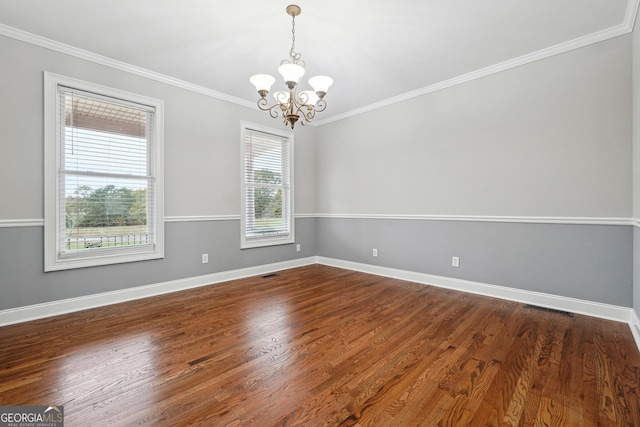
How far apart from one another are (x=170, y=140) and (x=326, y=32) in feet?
7.44

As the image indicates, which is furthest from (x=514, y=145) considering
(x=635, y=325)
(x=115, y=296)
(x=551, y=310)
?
(x=115, y=296)

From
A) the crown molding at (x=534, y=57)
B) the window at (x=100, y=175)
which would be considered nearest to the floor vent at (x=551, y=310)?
the crown molding at (x=534, y=57)

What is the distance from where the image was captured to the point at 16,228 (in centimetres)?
260

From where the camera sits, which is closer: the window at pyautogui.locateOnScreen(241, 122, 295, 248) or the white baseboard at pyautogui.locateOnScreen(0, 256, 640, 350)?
the white baseboard at pyautogui.locateOnScreen(0, 256, 640, 350)

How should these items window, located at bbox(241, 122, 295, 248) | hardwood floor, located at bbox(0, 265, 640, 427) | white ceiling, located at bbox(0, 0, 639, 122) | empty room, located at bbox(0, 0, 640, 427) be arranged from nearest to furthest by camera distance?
hardwood floor, located at bbox(0, 265, 640, 427) < empty room, located at bbox(0, 0, 640, 427) < white ceiling, located at bbox(0, 0, 639, 122) < window, located at bbox(241, 122, 295, 248)

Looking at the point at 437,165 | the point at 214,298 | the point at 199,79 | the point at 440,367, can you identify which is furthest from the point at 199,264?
the point at 437,165

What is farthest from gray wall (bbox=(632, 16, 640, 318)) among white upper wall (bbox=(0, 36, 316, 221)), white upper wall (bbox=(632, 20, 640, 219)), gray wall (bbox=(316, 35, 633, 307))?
white upper wall (bbox=(0, 36, 316, 221))

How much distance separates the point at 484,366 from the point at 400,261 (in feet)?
7.54

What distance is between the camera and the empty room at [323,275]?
5.44 ft

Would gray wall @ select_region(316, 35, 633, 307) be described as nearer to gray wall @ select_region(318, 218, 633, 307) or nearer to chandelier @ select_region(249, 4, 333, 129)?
gray wall @ select_region(318, 218, 633, 307)

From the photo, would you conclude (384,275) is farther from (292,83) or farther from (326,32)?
(326,32)

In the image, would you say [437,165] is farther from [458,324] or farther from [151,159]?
[151,159]

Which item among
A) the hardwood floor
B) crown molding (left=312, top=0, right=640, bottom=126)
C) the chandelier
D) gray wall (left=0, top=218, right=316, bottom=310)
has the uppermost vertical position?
crown molding (left=312, top=0, right=640, bottom=126)

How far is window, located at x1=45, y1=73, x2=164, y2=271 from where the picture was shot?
278 cm
